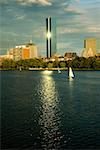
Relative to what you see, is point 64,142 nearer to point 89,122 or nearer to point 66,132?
point 66,132

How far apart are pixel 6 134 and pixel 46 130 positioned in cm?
384

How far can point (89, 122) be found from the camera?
1411 inches

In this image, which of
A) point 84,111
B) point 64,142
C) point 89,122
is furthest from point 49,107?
point 64,142

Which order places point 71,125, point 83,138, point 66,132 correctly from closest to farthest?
point 83,138 → point 66,132 → point 71,125

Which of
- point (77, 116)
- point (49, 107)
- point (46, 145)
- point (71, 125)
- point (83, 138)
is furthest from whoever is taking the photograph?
point (49, 107)

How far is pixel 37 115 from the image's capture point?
40.2 m

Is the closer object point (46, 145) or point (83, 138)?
point (46, 145)

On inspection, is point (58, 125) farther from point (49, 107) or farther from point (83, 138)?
point (49, 107)

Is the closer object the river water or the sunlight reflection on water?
the river water

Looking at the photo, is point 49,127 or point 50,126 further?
point 50,126

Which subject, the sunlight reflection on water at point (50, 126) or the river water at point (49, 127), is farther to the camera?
the sunlight reflection on water at point (50, 126)

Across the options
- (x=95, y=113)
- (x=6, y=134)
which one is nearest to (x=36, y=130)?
(x=6, y=134)

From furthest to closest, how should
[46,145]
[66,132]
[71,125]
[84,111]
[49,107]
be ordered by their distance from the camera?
[49,107]
[84,111]
[71,125]
[66,132]
[46,145]

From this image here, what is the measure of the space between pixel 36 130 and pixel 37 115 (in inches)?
291
